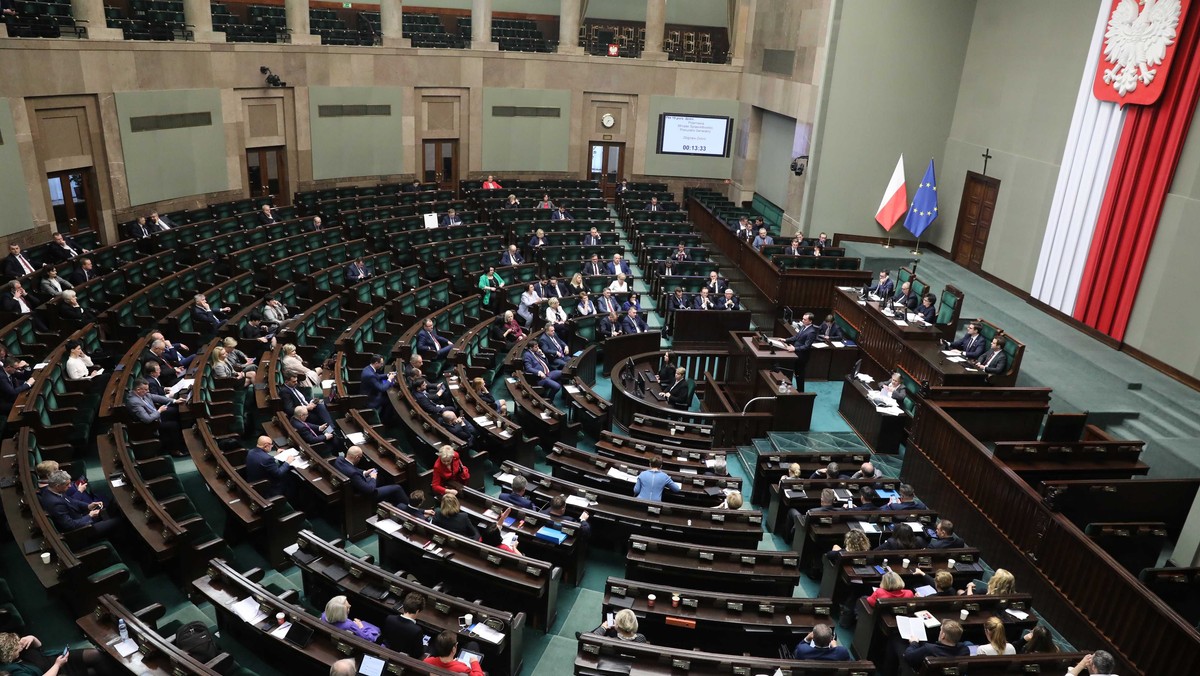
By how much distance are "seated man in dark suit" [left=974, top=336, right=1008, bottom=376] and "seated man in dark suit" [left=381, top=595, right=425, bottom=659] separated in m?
8.38

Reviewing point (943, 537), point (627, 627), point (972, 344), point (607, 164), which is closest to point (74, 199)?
point (607, 164)

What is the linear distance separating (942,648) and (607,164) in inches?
728

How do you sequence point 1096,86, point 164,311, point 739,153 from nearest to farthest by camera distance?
point 164,311, point 1096,86, point 739,153

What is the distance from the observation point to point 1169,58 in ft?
37.0

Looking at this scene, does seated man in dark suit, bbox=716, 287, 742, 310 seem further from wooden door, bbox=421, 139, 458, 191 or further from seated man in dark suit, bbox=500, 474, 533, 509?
wooden door, bbox=421, 139, 458, 191

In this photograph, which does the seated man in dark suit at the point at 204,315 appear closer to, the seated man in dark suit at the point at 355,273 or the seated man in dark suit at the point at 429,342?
the seated man in dark suit at the point at 355,273

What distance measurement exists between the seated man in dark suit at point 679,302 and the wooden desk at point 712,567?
7065 millimetres

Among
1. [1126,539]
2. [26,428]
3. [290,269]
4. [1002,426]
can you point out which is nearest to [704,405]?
[1002,426]

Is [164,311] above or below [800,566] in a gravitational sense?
above

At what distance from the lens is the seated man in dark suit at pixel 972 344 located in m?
11.1

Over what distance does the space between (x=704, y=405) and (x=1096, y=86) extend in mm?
8195

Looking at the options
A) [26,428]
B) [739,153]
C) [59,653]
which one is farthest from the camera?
[739,153]

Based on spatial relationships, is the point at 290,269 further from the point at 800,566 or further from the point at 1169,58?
the point at 1169,58

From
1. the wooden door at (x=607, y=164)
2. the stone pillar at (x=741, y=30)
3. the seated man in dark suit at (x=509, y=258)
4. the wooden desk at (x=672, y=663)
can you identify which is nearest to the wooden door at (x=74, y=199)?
the seated man in dark suit at (x=509, y=258)
